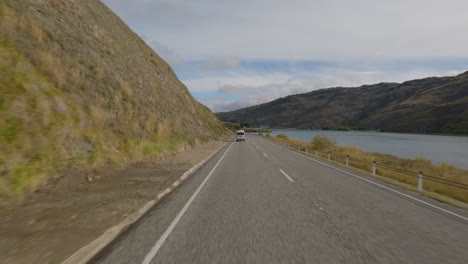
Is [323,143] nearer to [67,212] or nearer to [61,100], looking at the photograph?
[61,100]

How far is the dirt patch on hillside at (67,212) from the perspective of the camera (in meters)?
3.36

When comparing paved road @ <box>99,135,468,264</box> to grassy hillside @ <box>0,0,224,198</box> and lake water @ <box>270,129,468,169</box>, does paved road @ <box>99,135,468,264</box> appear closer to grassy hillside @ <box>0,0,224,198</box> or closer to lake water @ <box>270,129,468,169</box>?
grassy hillside @ <box>0,0,224,198</box>

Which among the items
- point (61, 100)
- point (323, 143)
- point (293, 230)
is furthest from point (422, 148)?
point (61, 100)

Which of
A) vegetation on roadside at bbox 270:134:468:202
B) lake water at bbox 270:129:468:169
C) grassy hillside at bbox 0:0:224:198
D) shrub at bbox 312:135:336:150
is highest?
grassy hillside at bbox 0:0:224:198

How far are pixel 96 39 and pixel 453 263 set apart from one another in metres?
23.0

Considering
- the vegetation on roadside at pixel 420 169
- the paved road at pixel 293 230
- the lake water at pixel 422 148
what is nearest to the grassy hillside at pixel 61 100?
the paved road at pixel 293 230

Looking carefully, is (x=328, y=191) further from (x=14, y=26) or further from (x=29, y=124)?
(x=14, y=26)

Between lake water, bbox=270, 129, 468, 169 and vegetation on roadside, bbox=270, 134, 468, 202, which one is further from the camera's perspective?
lake water, bbox=270, 129, 468, 169

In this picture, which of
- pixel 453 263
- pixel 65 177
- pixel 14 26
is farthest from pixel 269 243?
pixel 14 26

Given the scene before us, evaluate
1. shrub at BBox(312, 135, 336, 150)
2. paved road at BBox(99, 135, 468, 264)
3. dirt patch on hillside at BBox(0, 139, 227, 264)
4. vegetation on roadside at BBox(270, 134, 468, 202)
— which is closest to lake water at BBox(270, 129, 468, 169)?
shrub at BBox(312, 135, 336, 150)

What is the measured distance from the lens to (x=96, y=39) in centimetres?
1931

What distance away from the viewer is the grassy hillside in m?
6.22

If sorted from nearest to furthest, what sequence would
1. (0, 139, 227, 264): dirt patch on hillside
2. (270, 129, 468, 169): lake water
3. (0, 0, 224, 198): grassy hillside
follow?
(0, 139, 227, 264): dirt patch on hillside < (0, 0, 224, 198): grassy hillside < (270, 129, 468, 169): lake water

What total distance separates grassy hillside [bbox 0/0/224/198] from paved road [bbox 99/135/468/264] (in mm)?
3474
